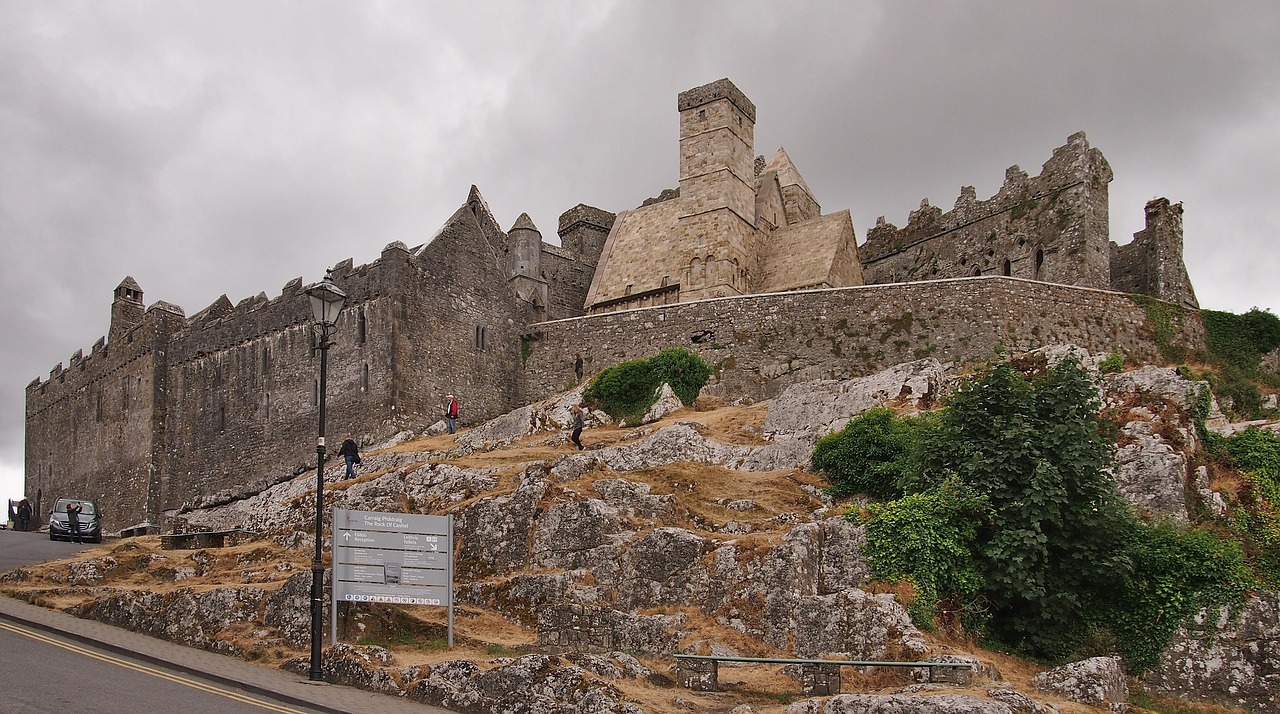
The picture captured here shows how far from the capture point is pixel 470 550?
22.9 m

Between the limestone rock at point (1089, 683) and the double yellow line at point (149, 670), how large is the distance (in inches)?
401

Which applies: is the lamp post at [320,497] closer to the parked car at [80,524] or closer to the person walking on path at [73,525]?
the person walking on path at [73,525]

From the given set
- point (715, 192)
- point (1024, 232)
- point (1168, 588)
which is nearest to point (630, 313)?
point (715, 192)

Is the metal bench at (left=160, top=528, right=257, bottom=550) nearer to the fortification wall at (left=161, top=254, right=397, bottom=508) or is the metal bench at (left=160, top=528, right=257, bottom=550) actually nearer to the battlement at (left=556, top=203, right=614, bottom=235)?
the fortification wall at (left=161, top=254, right=397, bottom=508)

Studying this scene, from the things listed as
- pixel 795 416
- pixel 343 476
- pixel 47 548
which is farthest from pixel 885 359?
pixel 47 548

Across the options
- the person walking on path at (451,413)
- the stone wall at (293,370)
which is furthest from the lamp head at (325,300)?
the person walking on path at (451,413)

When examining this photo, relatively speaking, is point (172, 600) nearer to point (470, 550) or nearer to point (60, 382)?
point (470, 550)

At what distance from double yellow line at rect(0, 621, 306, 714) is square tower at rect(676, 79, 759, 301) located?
25.4m

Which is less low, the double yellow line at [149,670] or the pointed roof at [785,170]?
the pointed roof at [785,170]

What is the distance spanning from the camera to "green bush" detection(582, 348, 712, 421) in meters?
34.2

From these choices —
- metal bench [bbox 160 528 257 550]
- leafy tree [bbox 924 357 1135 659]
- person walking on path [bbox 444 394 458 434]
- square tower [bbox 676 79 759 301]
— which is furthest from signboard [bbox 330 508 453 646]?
square tower [bbox 676 79 759 301]

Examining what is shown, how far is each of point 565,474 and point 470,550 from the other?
277 cm

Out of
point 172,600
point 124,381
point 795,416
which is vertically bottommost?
point 172,600

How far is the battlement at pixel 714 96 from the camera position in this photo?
41.7 m
